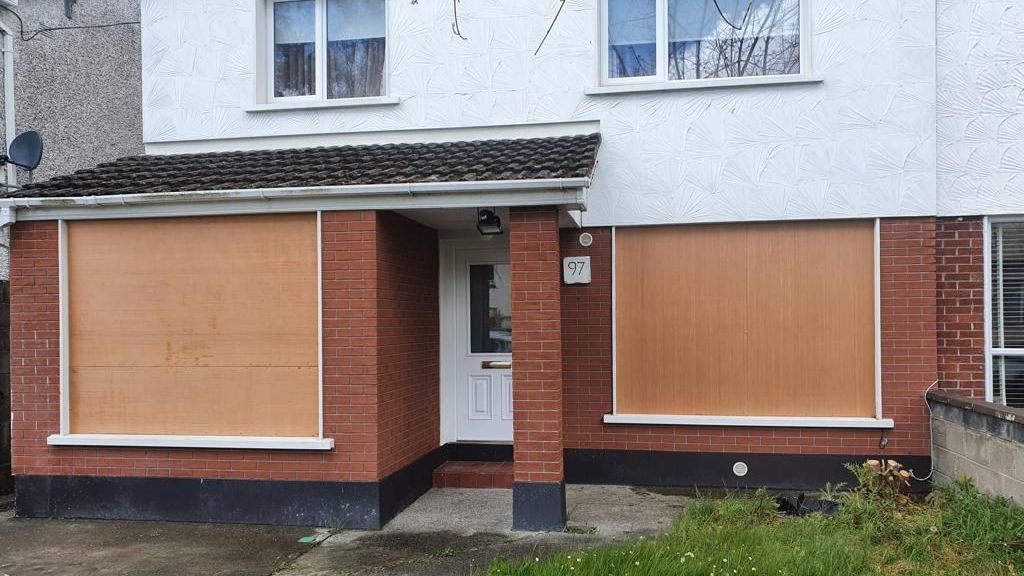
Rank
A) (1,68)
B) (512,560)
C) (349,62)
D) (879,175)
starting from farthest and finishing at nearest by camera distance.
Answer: (1,68) < (349,62) < (879,175) < (512,560)

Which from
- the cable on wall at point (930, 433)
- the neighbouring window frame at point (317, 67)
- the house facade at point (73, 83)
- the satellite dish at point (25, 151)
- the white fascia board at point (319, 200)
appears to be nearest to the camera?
the white fascia board at point (319, 200)

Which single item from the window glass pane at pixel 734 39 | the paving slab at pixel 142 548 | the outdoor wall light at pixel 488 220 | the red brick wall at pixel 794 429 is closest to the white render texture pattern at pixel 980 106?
the red brick wall at pixel 794 429

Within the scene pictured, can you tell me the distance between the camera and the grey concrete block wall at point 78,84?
9.77m

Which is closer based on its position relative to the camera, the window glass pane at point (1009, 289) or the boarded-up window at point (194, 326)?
the boarded-up window at point (194, 326)

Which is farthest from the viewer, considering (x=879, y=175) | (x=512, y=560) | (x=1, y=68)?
(x=1, y=68)

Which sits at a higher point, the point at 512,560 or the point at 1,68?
the point at 1,68

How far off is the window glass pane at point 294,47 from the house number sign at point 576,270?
3.29 m

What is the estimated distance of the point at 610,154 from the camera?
768 centimetres

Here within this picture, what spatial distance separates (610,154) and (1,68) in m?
7.11

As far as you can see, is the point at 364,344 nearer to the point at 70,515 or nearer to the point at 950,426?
the point at 70,515

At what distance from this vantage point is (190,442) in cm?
674

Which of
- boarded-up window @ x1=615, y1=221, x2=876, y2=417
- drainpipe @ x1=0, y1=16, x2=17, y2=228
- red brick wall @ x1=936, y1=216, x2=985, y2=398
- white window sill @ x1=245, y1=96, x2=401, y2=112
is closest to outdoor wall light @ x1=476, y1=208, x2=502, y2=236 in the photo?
boarded-up window @ x1=615, y1=221, x2=876, y2=417

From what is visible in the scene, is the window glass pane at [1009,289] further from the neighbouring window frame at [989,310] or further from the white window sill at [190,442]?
the white window sill at [190,442]

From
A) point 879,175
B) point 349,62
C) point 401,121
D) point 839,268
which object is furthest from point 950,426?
point 349,62
